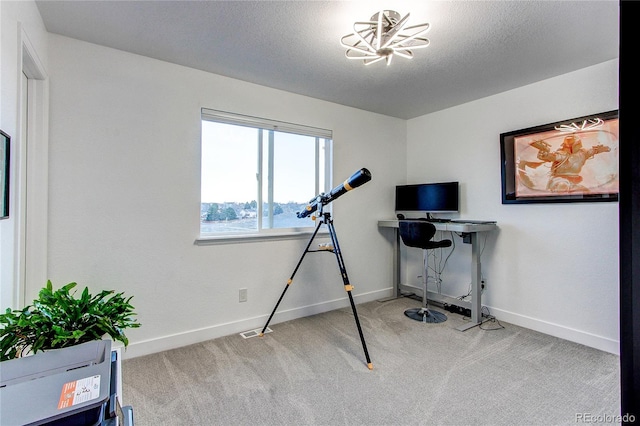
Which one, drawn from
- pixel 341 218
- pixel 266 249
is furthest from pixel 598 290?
pixel 266 249

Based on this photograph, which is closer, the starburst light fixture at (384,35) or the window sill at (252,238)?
the starburst light fixture at (384,35)

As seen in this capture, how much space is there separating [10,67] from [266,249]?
2.08 m

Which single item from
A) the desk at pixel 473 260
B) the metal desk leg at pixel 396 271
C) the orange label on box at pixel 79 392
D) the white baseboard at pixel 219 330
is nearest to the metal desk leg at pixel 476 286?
the desk at pixel 473 260

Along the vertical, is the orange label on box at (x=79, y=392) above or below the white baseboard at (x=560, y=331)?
above

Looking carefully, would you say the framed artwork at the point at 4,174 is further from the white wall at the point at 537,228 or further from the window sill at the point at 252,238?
the white wall at the point at 537,228

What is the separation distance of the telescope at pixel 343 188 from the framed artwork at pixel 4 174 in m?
1.86

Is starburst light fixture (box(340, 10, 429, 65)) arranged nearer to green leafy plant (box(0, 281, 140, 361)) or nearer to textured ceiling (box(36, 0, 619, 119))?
textured ceiling (box(36, 0, 619, 119))

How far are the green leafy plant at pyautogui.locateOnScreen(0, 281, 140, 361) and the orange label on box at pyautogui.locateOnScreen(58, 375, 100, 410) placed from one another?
14.3 inches

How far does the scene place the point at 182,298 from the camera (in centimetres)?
257

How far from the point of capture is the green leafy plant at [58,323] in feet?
3.54

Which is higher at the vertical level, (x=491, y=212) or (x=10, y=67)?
(x=10, y=67)

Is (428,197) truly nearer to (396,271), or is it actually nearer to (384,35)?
(396,271)

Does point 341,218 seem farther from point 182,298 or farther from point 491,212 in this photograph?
point 182,298

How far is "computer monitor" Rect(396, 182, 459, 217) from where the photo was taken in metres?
3.43
